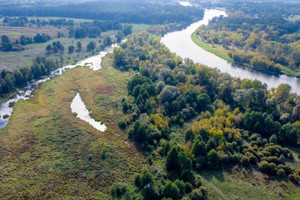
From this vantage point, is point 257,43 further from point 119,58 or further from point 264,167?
point 264,167

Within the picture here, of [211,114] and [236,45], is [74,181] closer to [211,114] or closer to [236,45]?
[211,114]

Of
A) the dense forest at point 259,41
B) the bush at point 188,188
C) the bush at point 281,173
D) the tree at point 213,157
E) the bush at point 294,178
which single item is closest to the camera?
the bush at point 188,188

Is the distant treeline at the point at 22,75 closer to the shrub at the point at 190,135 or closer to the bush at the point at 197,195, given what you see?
the shrub at the point at 190,135

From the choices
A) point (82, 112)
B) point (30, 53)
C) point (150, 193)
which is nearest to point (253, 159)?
point (150, 193)

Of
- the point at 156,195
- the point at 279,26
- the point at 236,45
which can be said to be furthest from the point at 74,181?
the point at 279,26

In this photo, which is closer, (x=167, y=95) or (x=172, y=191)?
(x=172, y=191)

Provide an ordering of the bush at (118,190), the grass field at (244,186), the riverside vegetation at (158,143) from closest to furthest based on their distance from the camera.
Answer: the bush at (118,190) → the grass field at (244,186) → the riverside vegetation at (158,143)

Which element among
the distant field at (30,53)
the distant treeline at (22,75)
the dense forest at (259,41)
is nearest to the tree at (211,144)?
the distant treeline at (22,75)
